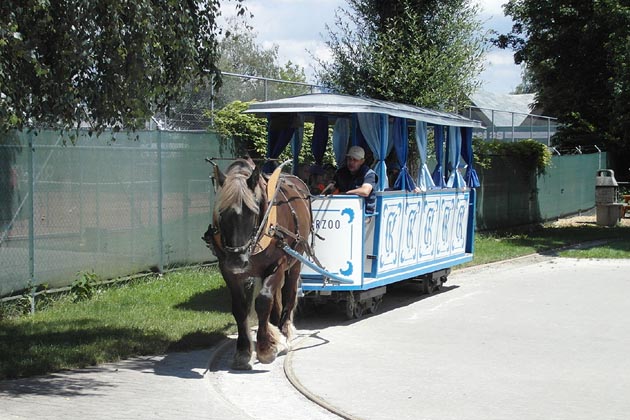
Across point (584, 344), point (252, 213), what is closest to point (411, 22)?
point (584, 344)

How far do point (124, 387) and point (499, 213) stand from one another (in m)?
19.1

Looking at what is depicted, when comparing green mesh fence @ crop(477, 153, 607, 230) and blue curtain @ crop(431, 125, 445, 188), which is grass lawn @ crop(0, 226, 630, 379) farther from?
green mesh fence @ crop(477, 153, 607, 230)

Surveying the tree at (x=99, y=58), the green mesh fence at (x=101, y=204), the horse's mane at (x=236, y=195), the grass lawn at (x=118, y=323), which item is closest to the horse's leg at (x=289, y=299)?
A: the grass lawn at (x=118, y=323)

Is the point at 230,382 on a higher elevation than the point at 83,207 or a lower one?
lower

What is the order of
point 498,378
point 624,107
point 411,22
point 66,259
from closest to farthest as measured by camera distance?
point 498,378, point 66,259, point 411,22, point 624,107

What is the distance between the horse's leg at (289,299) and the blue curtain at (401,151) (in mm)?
3218

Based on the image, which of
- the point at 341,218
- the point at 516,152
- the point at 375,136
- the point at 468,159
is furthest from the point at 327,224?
the point at 516,152

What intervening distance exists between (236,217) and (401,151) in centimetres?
541

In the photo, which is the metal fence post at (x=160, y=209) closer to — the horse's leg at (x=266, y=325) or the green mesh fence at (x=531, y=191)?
the horse's leg at (x=266, y=325)

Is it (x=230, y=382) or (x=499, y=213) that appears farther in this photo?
(x=499, y=213)

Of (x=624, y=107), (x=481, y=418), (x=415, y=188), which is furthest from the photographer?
(x=624, y=107)

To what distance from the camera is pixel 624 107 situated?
2467 cm

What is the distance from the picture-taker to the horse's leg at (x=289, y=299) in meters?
10.2

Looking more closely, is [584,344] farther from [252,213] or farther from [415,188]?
[252,213]
